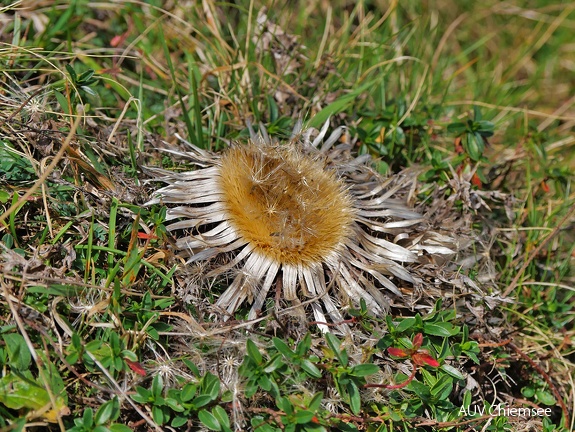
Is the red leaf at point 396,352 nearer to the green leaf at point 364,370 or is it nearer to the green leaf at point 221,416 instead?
the green leaf at point 364,370

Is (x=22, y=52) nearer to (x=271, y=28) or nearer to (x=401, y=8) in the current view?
(x=271, y=28)

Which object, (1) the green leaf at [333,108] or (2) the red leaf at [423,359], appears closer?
(2) the red leaf at [423,359]

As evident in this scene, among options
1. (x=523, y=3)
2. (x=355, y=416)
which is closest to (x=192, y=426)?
(x=355, y=416)

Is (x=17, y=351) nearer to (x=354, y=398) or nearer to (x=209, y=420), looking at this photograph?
(x=209, y=420)

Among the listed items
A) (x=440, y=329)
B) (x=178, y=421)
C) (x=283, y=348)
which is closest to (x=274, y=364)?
(x=283, y=348)

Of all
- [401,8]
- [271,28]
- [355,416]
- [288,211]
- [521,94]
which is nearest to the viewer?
[355,416]

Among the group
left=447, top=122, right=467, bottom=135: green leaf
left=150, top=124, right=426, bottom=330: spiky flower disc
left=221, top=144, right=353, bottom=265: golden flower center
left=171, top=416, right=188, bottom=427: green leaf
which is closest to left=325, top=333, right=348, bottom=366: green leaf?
left=150, top=124, right=426, bottom=330: spiky flower disc

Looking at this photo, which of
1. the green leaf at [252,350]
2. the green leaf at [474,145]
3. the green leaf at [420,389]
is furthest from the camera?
the green leaf at [474,145]

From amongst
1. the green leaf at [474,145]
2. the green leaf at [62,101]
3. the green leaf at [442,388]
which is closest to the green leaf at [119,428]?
the green leaf at [442,388]
